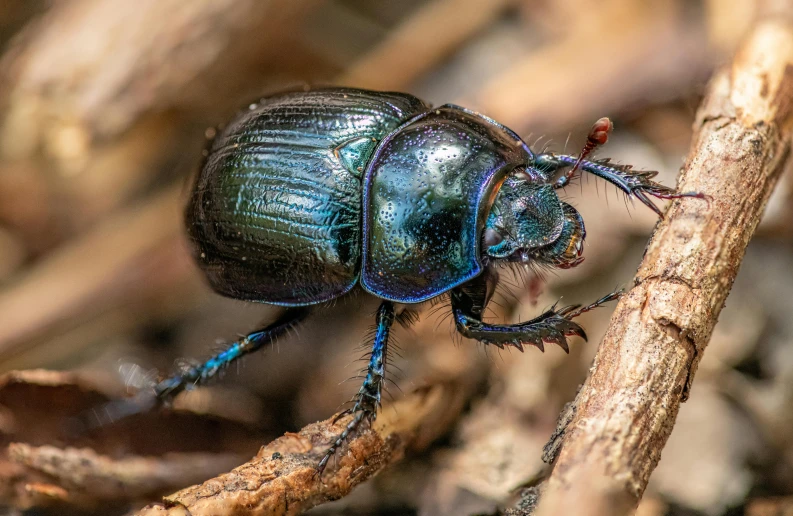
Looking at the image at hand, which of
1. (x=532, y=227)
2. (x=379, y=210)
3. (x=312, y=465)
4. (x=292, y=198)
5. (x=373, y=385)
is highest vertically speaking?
(x=292, y=198)

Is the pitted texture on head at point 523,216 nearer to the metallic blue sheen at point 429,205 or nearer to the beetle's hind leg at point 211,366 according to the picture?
the metallic blue sheen at point 429,205

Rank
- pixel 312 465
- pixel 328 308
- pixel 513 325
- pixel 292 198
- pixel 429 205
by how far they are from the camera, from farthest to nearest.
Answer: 1. pixel 328 308
2. pixel 292 198
3. pixel 429 205
4. pixel 513 325
5. pixel 312 465

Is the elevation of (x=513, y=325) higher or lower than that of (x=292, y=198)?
lower

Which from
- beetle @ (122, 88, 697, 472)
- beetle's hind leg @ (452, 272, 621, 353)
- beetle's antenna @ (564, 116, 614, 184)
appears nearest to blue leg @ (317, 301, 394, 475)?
beetle @ (122, 88, 697, 472)

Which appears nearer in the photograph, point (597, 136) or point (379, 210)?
point (597, 136)

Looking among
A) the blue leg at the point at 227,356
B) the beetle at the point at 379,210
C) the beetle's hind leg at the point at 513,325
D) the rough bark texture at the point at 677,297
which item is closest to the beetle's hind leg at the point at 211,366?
the blue leg at the point at 227,356

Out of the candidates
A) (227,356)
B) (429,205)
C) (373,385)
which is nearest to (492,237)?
(429,205)

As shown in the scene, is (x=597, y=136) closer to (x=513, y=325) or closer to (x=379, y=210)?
(x=513, y=325)
